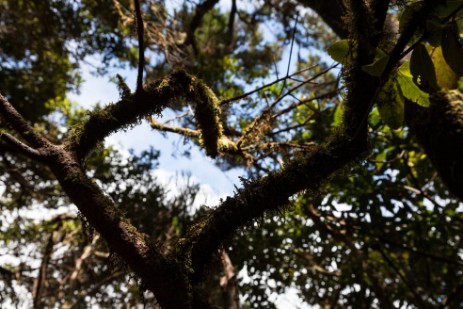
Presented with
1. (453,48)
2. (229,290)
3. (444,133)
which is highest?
(229,290)

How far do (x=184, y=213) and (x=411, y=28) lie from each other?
22.4ft

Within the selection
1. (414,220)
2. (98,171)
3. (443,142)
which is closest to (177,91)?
(443,142)

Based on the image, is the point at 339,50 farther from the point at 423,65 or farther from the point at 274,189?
the point at 274,189

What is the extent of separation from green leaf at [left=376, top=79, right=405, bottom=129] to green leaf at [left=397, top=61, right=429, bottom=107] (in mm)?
27

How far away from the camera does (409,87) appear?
124 cm

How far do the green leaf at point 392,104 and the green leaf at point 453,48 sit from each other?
1.01 ft

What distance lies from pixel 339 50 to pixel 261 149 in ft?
6.35

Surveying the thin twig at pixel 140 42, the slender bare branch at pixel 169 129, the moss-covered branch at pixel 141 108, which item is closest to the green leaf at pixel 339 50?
the thin twig at pixel 140 42

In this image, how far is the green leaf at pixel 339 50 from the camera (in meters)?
1.31

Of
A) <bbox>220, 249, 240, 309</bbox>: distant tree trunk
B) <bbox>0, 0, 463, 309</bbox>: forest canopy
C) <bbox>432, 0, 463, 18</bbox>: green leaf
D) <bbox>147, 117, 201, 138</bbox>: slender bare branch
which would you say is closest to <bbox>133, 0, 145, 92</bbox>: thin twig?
<bbox>0, 0, 463, 309</bbox>: forest canopy

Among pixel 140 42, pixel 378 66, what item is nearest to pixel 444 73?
pixel 378 66

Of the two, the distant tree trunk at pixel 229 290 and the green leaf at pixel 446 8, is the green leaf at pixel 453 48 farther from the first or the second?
the distant tree trunk at pixel 229 290

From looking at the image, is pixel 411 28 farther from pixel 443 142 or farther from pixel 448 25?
pixel 443 142

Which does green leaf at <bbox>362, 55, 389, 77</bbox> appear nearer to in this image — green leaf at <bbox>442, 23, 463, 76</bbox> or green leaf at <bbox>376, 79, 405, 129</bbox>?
green leaf at <bbox>442, 23, 463, 76</bbox>
